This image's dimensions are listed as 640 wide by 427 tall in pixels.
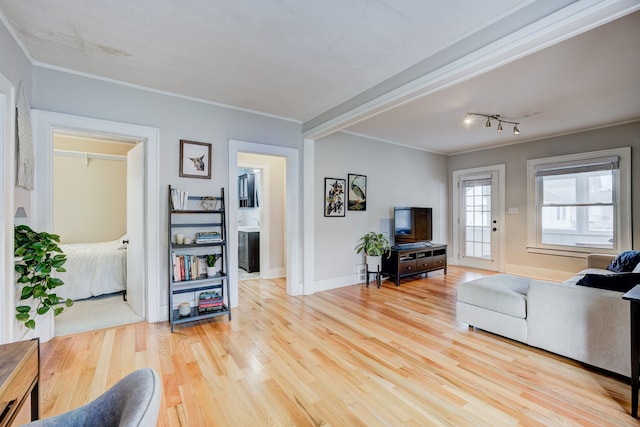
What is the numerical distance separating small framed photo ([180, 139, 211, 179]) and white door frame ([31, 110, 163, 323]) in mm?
256

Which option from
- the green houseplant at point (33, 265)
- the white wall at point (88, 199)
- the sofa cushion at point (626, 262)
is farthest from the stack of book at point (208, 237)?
the sofa cushion at point (626, 262)

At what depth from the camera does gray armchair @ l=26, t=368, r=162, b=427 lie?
0.75 m

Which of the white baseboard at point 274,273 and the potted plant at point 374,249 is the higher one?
the potted plant at point 374,249

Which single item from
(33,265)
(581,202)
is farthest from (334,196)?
(581,202)

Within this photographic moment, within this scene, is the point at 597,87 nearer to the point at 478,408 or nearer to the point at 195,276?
the point at 478,408

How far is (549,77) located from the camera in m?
2.77

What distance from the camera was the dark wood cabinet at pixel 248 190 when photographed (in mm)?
6173

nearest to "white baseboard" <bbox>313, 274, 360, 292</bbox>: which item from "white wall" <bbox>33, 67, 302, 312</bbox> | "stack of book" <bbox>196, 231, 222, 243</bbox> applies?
"stack of book" <bbox>196, 231, 222, 243</bbox>

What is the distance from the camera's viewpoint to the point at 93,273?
3822 millimetres

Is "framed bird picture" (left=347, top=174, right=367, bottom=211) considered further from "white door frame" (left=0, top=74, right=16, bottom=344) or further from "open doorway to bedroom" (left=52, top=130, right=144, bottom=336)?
"white door frame" (left=0, top=74, right=16, bottom=344)

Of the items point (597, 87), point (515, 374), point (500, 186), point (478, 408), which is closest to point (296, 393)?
point (478, 408)

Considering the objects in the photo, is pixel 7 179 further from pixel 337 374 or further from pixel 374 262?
pixel 374 262

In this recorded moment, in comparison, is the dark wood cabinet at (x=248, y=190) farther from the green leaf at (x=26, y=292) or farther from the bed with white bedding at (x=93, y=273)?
the green leaf at (x=26, y=292)

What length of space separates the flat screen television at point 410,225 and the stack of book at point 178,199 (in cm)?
336
